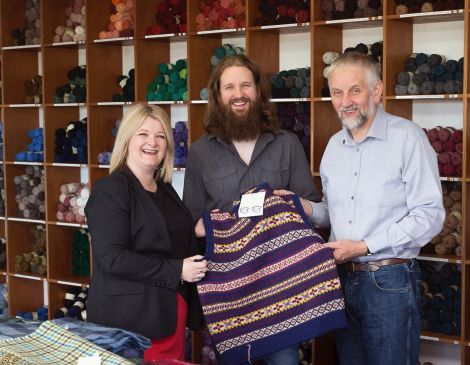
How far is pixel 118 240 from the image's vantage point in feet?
8.64

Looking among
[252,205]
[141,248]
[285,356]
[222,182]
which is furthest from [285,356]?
[222,182]

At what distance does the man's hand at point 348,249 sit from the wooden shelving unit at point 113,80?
142 centimetres

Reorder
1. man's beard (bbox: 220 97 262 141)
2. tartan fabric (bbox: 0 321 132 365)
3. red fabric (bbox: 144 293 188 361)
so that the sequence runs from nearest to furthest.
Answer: tartan fabric (bbox: 0 321 132 365) → red fabric (bbox: 144 293 188 361) → man's beard (bbox: 220 97 262 141)

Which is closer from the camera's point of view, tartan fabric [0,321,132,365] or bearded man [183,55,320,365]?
tartan fabric [0,321,132,365]

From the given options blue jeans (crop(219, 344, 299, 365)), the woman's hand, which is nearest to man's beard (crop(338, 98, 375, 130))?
the woman's hand

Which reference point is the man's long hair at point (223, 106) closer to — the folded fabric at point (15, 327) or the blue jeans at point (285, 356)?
the blue jeans at point (285, 356)

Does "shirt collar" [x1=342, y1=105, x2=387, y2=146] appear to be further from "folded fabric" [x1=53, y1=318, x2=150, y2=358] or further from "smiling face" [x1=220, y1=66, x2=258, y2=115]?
"folded fabric" [x1=53, y1=318, x2=150, y2=358]

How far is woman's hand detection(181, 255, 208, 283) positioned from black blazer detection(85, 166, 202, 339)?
0.08 feet

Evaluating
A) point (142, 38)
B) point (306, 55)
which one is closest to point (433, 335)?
point (306, 55)

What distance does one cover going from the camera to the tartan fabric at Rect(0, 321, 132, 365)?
190 centimetres

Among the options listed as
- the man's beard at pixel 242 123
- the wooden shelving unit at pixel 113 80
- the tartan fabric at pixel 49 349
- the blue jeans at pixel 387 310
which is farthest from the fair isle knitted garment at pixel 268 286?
the wooden shelving unit at pixel 113 80

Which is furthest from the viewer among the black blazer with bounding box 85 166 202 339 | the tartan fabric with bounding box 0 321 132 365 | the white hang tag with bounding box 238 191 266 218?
the white hang tag with bounding box 238 191 266 218

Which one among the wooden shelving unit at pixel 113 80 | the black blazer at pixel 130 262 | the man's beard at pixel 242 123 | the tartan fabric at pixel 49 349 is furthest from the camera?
the wooden shelving unit at pixel 113 80

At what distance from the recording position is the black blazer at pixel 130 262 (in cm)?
264
